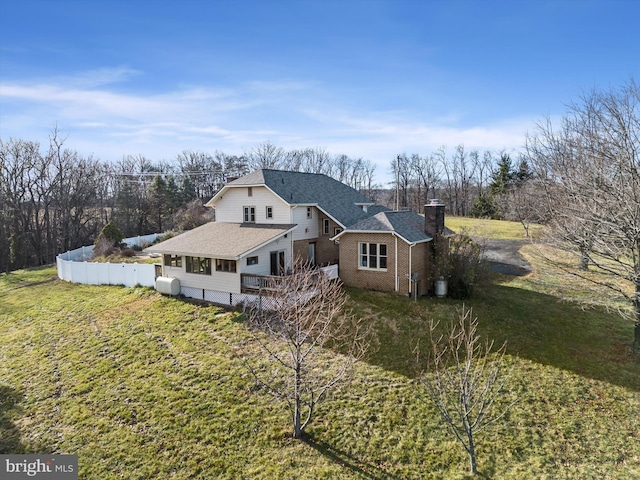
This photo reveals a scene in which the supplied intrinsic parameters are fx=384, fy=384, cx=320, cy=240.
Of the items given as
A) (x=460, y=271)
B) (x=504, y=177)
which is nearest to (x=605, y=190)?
(x=460, y=271)

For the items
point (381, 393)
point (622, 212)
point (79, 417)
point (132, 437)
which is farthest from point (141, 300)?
point (622, 212)

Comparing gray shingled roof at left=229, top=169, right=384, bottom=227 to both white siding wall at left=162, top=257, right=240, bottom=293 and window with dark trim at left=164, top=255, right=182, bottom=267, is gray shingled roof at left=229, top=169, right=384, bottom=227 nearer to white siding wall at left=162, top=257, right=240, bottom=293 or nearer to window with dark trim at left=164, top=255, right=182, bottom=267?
window with dark trim at left=164, top=255, right=182, bottom=267

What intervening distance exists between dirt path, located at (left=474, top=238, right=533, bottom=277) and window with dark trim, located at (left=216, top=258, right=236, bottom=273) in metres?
15.8

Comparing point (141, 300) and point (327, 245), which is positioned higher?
point (327, 245)

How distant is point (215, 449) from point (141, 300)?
486 inches

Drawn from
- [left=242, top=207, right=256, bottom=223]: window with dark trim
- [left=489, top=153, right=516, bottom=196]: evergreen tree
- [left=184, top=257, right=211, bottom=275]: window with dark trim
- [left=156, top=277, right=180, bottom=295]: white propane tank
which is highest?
[left=489, top=153, right=516, bottom=196]: evergreen tree

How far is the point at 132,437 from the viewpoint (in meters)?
10.8

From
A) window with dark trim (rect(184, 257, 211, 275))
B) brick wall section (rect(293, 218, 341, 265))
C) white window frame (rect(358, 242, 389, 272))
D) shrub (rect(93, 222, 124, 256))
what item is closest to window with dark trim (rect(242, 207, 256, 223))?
brick wall section (rect(293, 218, 341, 265))

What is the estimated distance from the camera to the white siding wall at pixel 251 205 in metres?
22.4

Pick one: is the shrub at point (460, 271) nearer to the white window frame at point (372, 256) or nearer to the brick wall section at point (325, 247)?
the white window frame at point (372, 256)

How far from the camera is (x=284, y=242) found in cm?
2152

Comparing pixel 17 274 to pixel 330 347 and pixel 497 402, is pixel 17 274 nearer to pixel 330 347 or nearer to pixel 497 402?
pixel 330 347

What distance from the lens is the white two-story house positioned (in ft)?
62.4

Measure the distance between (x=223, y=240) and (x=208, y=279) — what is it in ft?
7.58
